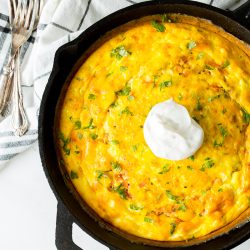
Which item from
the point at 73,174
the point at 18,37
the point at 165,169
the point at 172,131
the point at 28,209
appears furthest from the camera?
the point at 28,209

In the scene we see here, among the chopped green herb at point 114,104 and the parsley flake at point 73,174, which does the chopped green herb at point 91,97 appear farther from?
the parsley flake at point 73,174

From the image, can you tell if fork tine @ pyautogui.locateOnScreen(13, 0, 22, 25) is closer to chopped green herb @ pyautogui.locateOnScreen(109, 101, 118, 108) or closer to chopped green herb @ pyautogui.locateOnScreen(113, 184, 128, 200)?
chopped green herb @ pyautogui.locateOnScreen(109, 101, 118, 108)

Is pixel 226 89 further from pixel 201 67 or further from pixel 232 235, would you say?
pixel 232 235

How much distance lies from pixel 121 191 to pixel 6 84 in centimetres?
107

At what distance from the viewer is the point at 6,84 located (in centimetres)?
343

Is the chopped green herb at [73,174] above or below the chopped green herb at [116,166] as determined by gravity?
below

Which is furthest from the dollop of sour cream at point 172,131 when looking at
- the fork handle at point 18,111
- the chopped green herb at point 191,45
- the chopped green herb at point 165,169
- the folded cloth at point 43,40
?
the fork handle at point 18,111

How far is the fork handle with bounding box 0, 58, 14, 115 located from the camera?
11.2 ft

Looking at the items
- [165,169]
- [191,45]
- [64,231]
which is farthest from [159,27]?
[64,231]

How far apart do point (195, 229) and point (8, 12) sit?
1658 mm

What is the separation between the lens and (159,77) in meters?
2.77

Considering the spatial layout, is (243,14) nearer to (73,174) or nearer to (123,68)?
(123,68)

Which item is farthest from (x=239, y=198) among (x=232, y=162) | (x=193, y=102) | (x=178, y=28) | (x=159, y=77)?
(x=178, y=28)

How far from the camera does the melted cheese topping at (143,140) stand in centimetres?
274
